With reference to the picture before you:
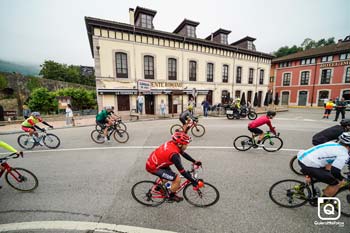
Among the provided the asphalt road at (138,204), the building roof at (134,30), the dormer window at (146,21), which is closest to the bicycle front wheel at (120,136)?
the asphalt road at (138,204)

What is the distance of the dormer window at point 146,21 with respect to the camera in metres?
15.4

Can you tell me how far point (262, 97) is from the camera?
2564 cm

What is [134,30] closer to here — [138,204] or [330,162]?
[138,204]

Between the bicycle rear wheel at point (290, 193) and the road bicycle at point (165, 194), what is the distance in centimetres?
123

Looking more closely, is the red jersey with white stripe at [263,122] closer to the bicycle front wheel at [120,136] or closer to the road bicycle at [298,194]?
the road bicycle at [298,194]

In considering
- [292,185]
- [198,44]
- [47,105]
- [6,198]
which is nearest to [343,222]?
[292,185]

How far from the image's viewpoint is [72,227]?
2.32m

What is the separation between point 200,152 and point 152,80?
12.9 m

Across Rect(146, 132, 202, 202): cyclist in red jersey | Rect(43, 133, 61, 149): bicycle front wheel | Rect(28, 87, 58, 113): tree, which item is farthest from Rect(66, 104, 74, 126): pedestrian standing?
Rect(146, 132, 202, 202): cyclist in red jersey

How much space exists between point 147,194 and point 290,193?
2.76 meters

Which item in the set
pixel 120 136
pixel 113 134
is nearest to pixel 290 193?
pixel 120 136

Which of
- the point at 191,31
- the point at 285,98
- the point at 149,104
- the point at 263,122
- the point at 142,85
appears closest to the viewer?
the point at 263,122

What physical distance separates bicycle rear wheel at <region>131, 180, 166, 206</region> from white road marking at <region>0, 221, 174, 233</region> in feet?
1.86

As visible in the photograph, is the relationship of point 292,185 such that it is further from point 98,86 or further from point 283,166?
point 98,86
